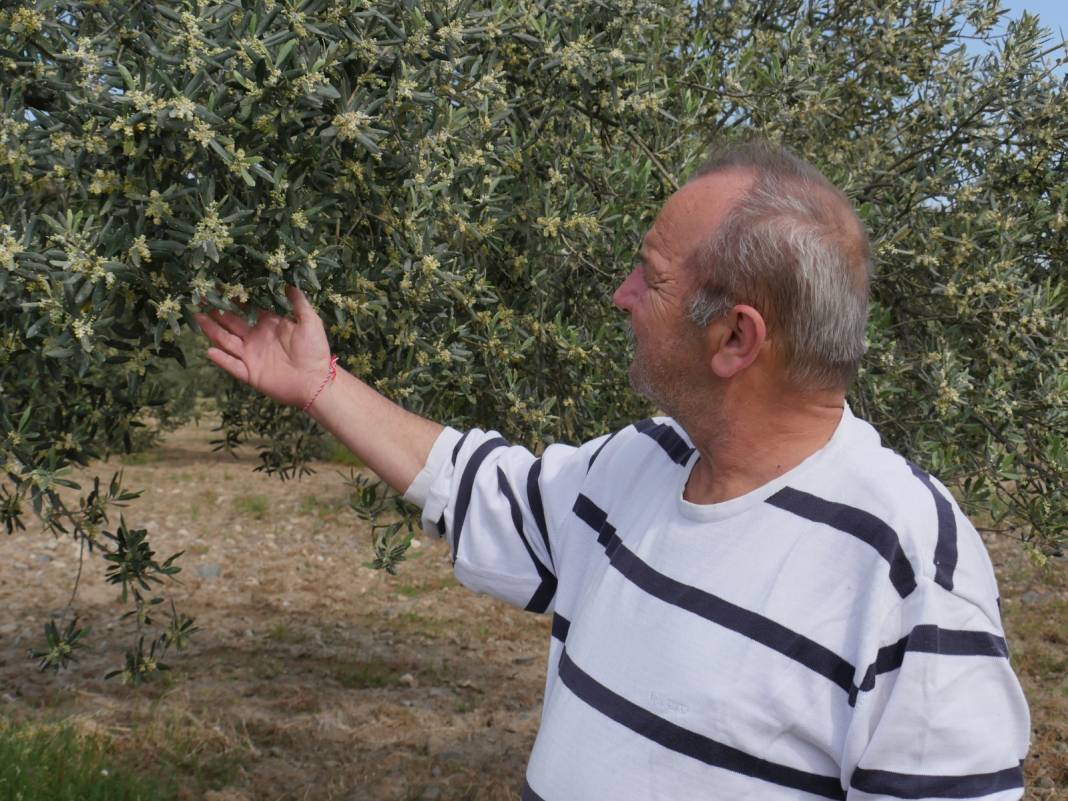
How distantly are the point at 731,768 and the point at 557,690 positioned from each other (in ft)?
1.34

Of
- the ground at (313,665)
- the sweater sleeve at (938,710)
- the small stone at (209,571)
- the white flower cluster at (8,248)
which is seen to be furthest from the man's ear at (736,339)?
the small stone at (209,571)

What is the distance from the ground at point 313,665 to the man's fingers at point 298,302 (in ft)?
11.4

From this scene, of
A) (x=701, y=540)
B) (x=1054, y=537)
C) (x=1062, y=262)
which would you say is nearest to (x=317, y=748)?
(x=1054, y=537)

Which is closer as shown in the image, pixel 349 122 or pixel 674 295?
pixel 674 295

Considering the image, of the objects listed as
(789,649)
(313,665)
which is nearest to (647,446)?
(789,649)

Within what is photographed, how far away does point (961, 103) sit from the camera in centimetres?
398

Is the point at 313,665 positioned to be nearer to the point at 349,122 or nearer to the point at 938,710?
the point at 349,122

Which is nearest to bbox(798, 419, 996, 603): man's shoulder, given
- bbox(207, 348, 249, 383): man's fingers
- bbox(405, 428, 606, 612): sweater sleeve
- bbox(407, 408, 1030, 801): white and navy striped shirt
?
bbox(407, 408, 1030, 801): white and navy striped shirt

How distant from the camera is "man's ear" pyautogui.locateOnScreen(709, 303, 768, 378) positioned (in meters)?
1.87

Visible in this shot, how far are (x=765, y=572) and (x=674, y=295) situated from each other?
1.66 feet

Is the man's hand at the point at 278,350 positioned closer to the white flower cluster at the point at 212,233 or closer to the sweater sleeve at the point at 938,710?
the white flower cluster at the point at 212,233

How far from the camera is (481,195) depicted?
324 centimetres

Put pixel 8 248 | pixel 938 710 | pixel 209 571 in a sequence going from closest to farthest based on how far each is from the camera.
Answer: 1. pixel 938 710
2. pixel 8 248
3. pixel 209 571

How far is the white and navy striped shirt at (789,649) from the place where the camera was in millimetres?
1613
